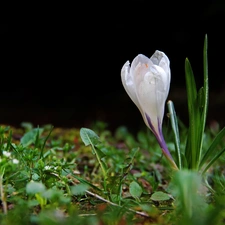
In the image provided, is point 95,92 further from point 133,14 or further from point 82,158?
point 82,158

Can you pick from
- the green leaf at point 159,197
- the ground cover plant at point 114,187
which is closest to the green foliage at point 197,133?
the ground cover plant at point 114,187

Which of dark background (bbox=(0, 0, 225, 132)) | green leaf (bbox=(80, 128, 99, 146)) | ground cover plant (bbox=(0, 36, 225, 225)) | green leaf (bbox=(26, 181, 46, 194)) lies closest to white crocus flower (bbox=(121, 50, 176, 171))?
ground cover plant (bbox=(0, 36, 225, 225))

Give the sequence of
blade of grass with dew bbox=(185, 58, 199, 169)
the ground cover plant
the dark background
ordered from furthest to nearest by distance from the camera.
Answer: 1. the dark background
2. blade of grass with dew bbox=(185, 58, 199, 169)
3. the ground cover plant

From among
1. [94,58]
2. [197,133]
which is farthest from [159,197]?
[94,58]

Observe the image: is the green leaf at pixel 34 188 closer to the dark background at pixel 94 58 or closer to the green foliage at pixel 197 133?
the green foliage at pixel 197 133

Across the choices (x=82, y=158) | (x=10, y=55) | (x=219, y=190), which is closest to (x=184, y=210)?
(x=219, y=190)

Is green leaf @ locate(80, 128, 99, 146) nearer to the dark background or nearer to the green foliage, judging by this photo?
the green foliage
